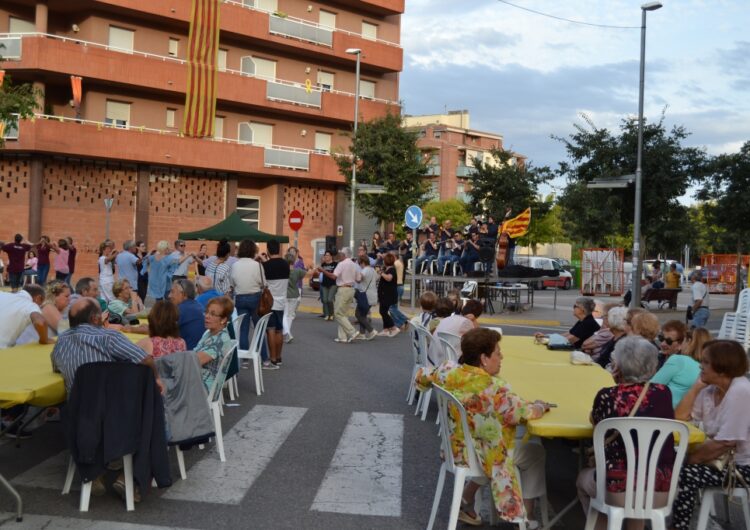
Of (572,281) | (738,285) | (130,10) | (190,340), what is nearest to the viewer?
(190,340)

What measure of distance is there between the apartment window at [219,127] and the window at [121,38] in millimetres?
4833

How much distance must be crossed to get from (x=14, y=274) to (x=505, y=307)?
13826 mm

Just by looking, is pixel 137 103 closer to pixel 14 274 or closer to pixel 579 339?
pixel 14 274

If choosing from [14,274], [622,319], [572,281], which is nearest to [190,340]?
[622,319]

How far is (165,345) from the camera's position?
6.29 metres

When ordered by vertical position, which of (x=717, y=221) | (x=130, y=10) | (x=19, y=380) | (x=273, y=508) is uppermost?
(x=130, y=10)

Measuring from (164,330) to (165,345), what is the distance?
12 centimetres

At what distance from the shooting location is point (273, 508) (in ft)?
18.5

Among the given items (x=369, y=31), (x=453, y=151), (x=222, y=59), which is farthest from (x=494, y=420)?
(x=453, y=151)

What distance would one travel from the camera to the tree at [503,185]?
42.7m

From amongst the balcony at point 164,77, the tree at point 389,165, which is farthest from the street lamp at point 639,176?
the balcony at point 164,77

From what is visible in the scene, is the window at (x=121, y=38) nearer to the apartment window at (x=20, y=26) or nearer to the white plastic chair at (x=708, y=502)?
the apartment window at (x=20, y=26)

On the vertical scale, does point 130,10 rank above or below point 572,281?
above

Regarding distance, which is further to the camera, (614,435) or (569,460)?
(569,460)
